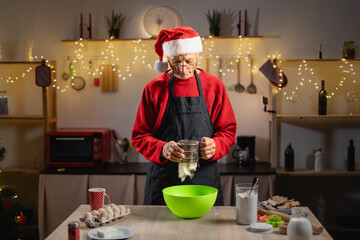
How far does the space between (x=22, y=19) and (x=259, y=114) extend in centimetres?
248

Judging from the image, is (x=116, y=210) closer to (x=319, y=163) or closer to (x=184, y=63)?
(x=184, y=63)

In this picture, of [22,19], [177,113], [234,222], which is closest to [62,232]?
[234,222]

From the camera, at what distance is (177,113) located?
9.20 feet

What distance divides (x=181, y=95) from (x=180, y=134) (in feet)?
0.81

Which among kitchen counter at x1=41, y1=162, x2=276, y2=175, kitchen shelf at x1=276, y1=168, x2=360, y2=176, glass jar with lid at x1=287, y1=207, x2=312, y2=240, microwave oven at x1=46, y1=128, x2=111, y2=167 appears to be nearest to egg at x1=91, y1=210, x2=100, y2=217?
glass jar with lid at x1=287, y1=207, x2=312, y2=240

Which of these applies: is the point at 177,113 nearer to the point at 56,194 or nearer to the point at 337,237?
the point at 56,194

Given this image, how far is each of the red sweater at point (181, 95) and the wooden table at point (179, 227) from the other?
0.57 m

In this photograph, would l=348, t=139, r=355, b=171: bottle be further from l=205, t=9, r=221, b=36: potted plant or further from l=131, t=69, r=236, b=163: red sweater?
l=131, t=69, r=236, b=163: red sweater

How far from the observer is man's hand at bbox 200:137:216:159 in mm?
2465

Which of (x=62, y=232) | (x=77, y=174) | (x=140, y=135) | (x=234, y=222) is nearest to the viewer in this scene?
(x=62, y=232)

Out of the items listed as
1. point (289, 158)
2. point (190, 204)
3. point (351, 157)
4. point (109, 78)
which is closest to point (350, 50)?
point (351, 157)

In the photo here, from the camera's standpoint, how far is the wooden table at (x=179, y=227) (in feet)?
6.21

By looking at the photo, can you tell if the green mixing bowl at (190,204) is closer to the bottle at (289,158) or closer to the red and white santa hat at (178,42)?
the red and white santa hat at (178,42)

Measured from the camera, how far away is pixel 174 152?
7.77 ft
